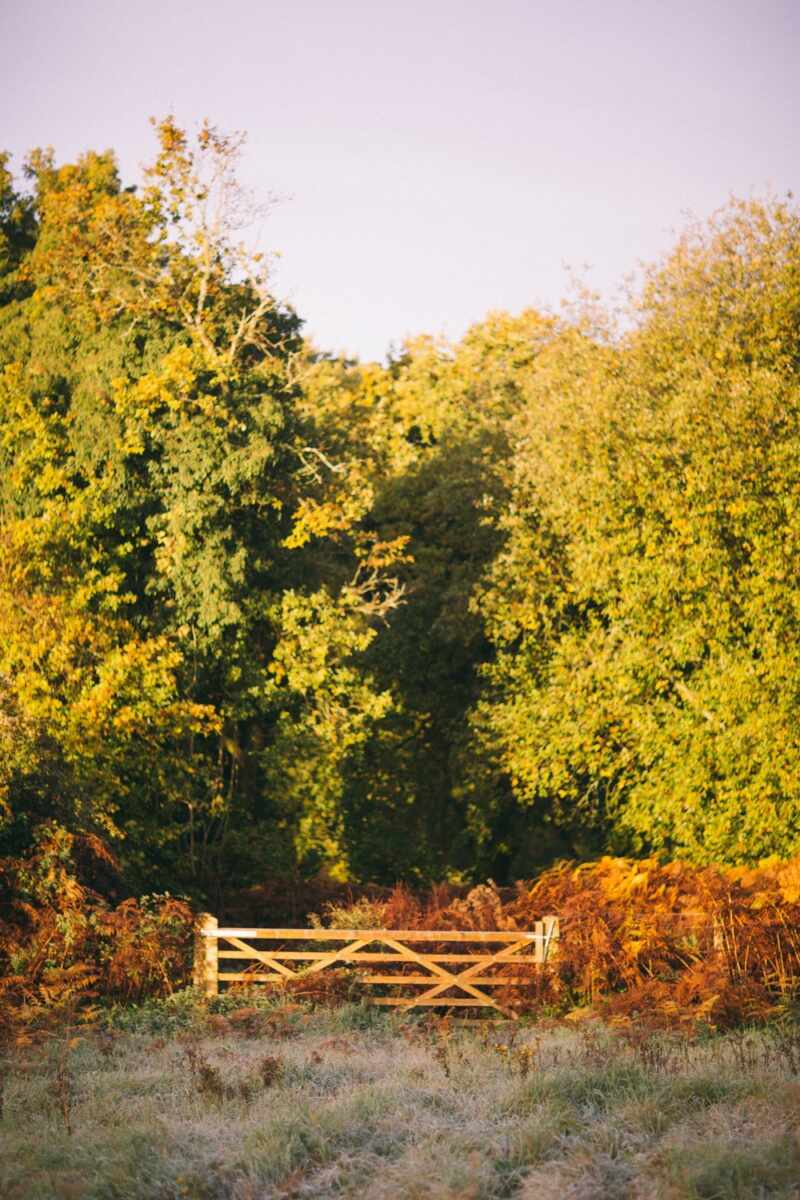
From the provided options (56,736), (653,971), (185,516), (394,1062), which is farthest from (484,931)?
(185,516)

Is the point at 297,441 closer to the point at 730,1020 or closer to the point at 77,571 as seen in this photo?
the point at 77,571

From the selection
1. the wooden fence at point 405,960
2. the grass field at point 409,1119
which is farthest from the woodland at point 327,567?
the grass field at point 409,1119

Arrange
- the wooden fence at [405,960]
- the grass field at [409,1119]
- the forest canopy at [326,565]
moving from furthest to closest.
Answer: the forest canopy at [326,565], the wooden fence at [405,960], the grass field at [409,1119]

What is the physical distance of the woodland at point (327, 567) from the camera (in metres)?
19.3

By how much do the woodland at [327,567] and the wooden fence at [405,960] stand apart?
2.30 metres

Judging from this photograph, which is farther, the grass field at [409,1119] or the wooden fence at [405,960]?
the wooden fence at [405,960]

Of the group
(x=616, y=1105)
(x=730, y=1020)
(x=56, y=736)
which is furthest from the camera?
(x=56, y=736)

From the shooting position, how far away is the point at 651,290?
2175 centimetres

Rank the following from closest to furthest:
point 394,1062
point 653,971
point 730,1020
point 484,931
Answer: point 394,1062 → point 730,1020 → point 653,971 → point 484,931

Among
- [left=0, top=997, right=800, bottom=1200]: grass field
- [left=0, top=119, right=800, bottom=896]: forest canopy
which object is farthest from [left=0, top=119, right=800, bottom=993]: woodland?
[left=0, top=997, right=800, bottom=1200]: grass field

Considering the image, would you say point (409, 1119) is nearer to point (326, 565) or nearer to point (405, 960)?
point (405, 960)

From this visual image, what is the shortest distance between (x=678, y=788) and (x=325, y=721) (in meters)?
5.86

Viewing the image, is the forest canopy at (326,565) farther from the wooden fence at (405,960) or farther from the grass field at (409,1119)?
the grass field at (409,1119)

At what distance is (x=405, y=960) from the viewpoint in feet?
47.6
